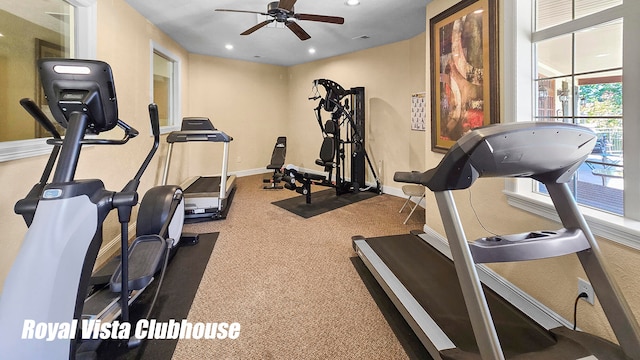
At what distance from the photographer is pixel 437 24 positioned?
9.79ft

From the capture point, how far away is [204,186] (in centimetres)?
484

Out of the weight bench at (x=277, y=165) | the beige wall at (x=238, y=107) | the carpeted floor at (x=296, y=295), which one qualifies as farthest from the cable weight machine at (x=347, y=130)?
the beige wall at (x=238, y=107)

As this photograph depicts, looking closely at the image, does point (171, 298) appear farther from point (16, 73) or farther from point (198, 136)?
point (198, 136)

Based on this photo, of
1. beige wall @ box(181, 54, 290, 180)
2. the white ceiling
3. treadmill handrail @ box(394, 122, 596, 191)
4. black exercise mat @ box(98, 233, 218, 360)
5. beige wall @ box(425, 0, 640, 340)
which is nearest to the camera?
treadmill handrail @ box(394, 122, 596, 191)

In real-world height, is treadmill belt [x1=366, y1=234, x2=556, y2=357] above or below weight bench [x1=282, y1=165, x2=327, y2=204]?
below

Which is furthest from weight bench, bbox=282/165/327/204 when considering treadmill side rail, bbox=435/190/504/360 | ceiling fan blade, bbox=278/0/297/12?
treadmill side rail, bbox=435/190/504/360

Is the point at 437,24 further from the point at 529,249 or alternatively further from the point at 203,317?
the point at 203,317

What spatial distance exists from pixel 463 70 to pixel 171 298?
302 cm

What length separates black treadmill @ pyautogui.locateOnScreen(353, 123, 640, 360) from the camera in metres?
1.09

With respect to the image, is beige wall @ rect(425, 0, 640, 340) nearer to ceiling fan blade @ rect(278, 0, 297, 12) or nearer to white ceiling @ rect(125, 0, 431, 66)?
white ceiling @ rect(125, 0, 431, 66)

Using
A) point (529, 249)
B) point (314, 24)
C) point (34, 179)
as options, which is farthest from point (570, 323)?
point (314, 24)

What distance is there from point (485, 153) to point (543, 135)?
241mm

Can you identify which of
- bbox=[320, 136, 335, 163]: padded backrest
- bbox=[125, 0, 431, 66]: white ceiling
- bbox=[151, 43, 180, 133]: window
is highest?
bbox=[125, 0, 431, 66]: white ceiling

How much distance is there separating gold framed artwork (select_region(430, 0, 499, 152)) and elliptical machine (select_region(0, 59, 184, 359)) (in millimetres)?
2520
